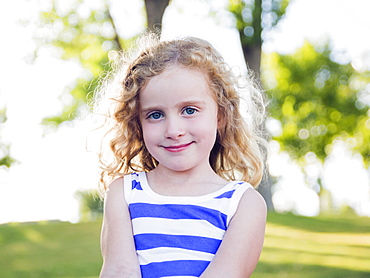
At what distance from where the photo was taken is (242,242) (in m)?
2.11

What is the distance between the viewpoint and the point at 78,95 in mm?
16984

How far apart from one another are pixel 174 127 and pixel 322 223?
7674mm

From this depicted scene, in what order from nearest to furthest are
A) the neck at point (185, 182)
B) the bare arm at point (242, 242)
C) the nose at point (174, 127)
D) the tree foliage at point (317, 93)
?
1. the bare arm at point (242, 242)
2. the nose at point (174, 127)
3. the neck at point (185, 182)
4. the tree foliage at point (317, 93)

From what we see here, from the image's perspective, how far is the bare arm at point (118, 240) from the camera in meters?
2.15

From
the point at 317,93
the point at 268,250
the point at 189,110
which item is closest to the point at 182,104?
the point at 189,110

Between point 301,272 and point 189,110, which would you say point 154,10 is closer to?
point 301,272

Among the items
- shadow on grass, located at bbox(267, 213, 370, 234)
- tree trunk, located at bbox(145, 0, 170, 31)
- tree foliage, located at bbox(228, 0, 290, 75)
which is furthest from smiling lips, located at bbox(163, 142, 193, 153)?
tree foliage, located at bbox(228, 0, 290, 75)

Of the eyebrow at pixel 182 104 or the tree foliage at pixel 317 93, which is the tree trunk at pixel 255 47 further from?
the eyebrow at pixel 182 104

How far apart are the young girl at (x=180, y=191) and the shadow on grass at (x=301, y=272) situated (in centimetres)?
303

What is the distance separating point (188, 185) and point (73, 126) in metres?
15.4

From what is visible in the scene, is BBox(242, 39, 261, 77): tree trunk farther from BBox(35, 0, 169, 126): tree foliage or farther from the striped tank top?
the striped tank top


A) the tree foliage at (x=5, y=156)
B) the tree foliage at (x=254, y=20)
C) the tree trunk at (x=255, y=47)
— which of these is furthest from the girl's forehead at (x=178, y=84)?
the tree foliage at (x=5, y=156)

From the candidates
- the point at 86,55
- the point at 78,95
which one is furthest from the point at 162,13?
the point at 78,95

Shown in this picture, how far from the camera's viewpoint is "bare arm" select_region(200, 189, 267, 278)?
6.76 feet
